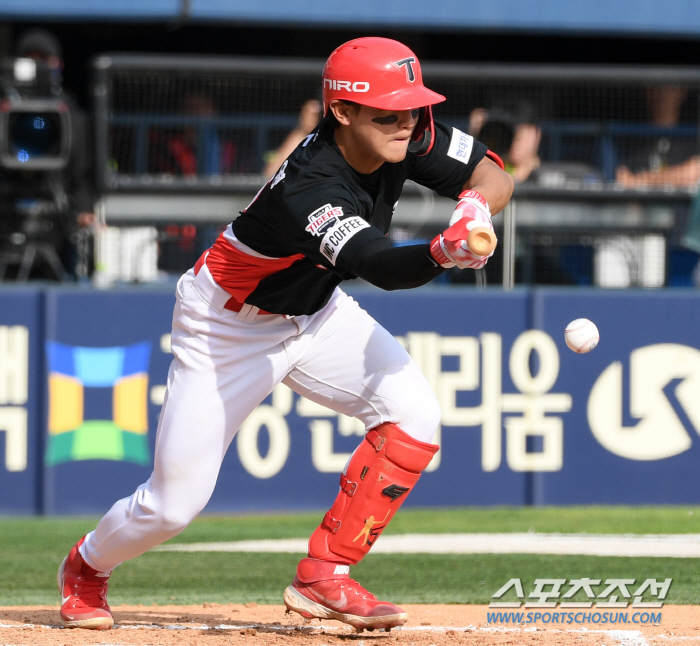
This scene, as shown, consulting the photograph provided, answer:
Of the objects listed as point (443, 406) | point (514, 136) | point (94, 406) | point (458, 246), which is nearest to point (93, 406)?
point (94, 406)

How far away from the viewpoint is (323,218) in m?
3.26

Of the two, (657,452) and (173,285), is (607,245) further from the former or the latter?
(173,285)

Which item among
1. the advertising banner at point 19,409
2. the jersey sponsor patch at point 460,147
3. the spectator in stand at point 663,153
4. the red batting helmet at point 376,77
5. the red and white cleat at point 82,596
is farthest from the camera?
the spectator in stand at point 663,153

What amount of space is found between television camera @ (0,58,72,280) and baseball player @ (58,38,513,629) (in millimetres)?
5034

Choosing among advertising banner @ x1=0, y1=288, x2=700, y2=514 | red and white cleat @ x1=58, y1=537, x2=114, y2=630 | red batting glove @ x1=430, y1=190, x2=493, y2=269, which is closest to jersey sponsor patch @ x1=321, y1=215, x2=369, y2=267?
red batting glove @ x1=430, y1=190, x2=493, y2=269

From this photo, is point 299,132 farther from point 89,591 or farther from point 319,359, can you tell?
point 89,591

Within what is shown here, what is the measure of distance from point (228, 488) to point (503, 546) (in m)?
2.13

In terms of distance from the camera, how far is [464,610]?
4.54 metres

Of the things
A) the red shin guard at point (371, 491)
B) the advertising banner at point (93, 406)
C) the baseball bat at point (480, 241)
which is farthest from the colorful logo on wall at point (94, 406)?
the baseball bat at point (480, 241)

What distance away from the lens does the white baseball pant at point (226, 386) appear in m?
3.76

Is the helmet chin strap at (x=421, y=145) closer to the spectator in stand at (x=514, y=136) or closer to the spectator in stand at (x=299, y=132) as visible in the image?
the spectator in stand at (x=514, y=136)

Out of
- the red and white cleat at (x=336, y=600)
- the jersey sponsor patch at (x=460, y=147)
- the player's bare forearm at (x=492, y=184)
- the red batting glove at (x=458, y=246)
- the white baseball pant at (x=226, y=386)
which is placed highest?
the jersey sponsor patch at (x=460, y=147)

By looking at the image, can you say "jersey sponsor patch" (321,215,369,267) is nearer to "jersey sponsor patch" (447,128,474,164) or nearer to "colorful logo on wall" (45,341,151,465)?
"jersey sponsor patch" (447,128,474,164)

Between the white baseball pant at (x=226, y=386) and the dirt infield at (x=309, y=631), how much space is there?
32cm
